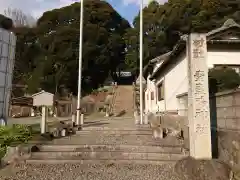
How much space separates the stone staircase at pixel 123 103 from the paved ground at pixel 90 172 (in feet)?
70.7

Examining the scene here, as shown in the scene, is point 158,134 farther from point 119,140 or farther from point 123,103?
point 123,103

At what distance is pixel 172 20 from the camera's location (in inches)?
1371

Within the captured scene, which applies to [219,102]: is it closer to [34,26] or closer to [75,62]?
[75,62]

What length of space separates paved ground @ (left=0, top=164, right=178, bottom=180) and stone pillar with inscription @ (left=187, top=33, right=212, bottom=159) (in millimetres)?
981

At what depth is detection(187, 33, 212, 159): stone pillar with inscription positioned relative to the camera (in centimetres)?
632

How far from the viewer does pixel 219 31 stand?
11.8 metres

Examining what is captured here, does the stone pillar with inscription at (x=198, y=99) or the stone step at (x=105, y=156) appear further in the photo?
the stone step at (x=105, y=156)

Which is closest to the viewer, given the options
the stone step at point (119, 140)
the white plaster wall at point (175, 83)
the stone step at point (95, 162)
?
the stone step at point (95, 162)

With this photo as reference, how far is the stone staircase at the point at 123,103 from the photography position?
97.1 ft

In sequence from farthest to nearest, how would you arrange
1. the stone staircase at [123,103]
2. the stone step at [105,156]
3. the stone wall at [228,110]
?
the stone staircase at [123,103] < the stone step at [105,156] < the stone wall at [228,110]

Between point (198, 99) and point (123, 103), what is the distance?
26112 mm

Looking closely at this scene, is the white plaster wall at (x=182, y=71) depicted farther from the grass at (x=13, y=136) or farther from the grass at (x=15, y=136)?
the grass at (x=13, y=136)

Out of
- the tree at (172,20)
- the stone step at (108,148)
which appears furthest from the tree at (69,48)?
the stone step at (108,148)

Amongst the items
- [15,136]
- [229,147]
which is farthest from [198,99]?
[15,136]
